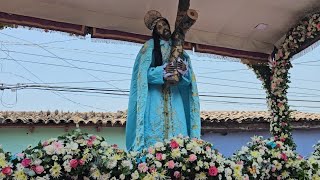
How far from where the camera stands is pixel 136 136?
3.90m

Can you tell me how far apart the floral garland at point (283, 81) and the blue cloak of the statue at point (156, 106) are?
82.6 inches

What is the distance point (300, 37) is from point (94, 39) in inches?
99.3

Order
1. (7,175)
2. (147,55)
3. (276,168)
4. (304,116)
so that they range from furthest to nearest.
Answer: (304,116) → (147,55) → (276,168) → (7,175)

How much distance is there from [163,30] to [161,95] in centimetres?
62

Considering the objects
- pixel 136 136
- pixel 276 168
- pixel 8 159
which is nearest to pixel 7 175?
pixel 8 159

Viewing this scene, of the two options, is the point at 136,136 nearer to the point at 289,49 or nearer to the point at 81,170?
the point at 81,170

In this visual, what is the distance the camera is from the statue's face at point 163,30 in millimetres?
4316

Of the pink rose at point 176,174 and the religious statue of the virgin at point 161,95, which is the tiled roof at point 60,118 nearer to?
the religious statue of the virgin at point 161,95

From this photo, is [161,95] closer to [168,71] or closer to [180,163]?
[168,71]

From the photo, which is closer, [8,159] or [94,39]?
[8,159]

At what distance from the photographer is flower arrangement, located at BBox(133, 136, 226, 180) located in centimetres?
292

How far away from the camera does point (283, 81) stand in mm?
6285

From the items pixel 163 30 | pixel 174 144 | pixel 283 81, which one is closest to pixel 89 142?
pixel 174 144

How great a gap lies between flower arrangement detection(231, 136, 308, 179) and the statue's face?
4.43ft
